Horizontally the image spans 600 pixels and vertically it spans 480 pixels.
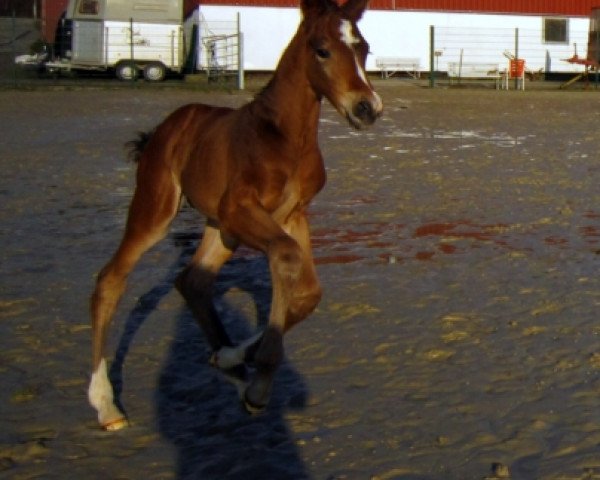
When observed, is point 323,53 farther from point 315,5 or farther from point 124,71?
point 124,71

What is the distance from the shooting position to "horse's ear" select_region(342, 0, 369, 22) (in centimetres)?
513

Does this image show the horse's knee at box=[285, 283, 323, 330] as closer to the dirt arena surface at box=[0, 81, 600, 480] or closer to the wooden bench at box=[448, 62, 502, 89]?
the dirt arena surface at box=[0, 81, 600, 480]

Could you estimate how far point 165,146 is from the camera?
229 inches

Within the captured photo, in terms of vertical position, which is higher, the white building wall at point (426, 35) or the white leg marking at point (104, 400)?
the white building wall at point (426, 35)

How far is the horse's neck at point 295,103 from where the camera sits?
516 cm

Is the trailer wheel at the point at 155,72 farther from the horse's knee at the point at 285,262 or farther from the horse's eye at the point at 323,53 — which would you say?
the horse's knee at the point at 285,262

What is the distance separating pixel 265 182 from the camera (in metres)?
5.05

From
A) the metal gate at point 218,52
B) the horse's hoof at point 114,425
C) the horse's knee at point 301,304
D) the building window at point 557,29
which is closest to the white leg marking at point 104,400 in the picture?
the horse's hoof at point 114,425

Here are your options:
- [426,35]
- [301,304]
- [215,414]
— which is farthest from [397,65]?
[215,414]

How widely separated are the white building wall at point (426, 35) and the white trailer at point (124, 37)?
1740mm

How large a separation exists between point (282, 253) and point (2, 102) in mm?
23399

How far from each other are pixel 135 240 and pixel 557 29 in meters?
40.7

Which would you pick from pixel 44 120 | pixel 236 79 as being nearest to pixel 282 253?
pixel 44 120

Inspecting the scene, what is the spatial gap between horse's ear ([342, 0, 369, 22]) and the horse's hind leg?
1256 mm
